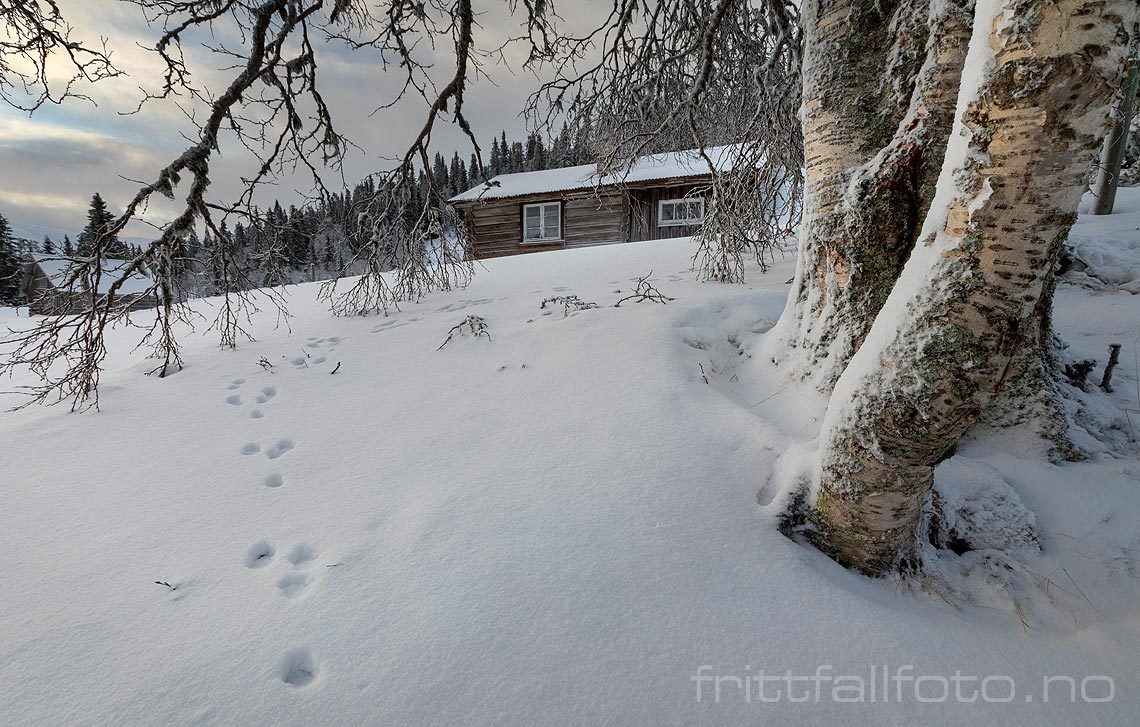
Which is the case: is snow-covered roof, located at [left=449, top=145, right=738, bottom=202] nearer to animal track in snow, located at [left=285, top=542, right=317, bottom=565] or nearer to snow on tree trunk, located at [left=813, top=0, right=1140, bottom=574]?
→ animal track in snow, located at [left=285, top=542, right=317, bottom=565]

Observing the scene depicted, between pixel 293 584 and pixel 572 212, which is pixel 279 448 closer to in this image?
pixel 293 584

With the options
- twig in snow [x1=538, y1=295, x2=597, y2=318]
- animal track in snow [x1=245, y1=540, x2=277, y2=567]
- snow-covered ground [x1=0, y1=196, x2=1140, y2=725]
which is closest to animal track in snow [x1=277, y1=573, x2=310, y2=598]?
snow-covered ground [x1=0, y1=196, x2=1140, y2=725]

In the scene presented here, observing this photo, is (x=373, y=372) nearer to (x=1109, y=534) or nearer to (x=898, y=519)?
(x=898, y=519)

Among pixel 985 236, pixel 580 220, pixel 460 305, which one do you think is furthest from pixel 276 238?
pixel 580 220

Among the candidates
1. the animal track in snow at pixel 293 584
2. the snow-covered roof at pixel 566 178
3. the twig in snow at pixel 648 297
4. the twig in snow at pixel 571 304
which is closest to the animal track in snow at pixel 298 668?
the animal track in snow at pixel 293 584

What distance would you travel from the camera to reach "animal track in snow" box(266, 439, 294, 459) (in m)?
2.65

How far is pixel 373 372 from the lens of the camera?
138 inches

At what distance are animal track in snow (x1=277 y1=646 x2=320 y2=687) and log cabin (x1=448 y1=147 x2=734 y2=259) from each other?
13.3 m

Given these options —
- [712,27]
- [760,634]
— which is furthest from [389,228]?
[760,634]

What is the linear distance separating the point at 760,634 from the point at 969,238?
120cm

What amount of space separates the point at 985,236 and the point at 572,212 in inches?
576

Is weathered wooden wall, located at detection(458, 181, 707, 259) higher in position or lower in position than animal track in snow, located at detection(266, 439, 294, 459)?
higher

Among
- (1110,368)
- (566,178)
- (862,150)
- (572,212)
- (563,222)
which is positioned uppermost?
(566,178)

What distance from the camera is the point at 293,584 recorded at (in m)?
1.67
